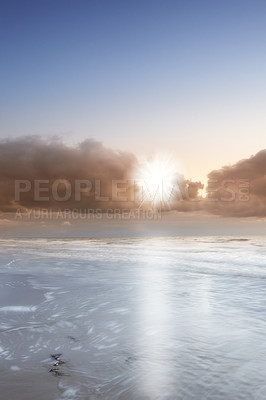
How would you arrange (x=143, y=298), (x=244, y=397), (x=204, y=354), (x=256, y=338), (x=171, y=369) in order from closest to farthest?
(x=244, y=397) → (x=171, y=369) → (x=204, y=354) → (x=256, y=338) → (x=143, y=298)

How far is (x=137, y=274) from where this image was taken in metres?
13.6

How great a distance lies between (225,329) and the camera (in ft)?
20.4

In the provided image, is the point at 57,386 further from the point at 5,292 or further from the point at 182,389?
the point at 5,292

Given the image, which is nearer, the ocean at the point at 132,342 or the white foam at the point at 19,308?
the ocean at the point at 132,342

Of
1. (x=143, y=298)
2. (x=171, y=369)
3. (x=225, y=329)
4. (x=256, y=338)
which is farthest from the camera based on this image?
(x=143, y=298)

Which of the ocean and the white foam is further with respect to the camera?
the white foam

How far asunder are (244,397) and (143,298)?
17.7 feet

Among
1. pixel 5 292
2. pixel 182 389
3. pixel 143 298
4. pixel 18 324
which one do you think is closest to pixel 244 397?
pixel 182 389

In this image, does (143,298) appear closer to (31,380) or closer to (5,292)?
(5,292)

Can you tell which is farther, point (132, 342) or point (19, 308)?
point (19, 308)

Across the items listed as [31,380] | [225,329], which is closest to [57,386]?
[31,380]

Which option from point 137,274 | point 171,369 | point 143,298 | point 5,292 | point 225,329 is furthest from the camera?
point 137,274

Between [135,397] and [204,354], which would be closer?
[135,397]

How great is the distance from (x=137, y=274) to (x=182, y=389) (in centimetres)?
973
